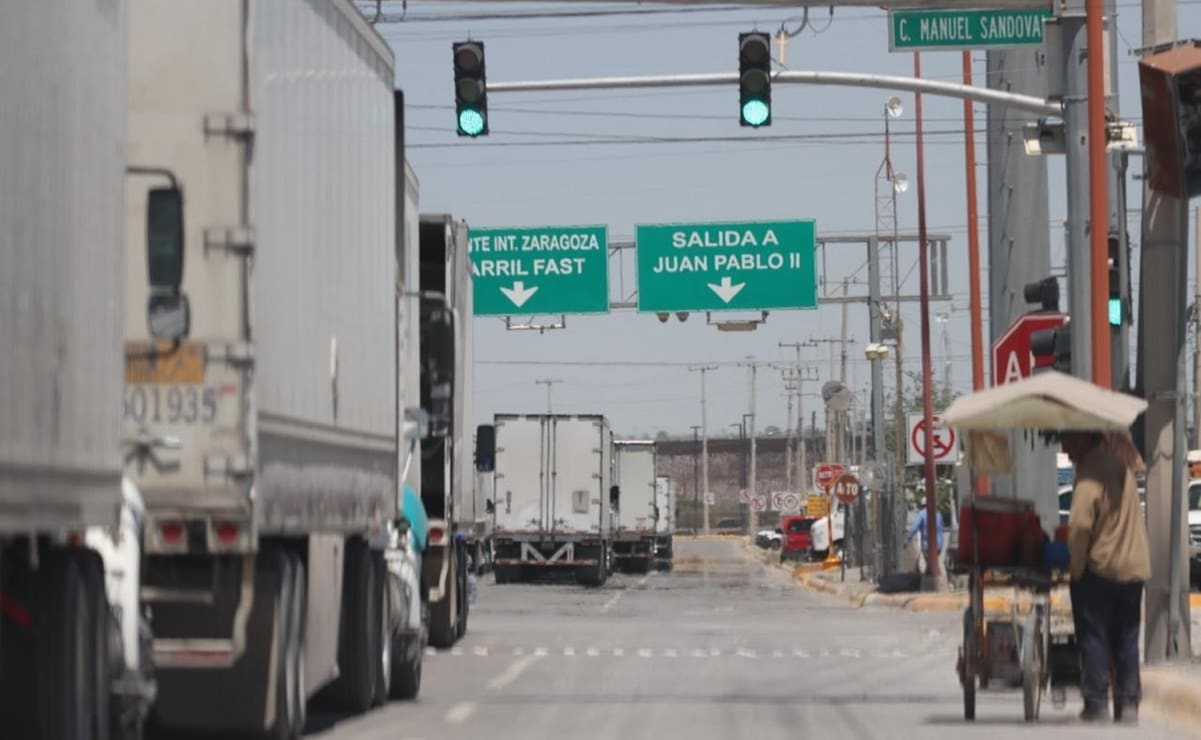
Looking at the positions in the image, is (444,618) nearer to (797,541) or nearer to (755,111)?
(755,111)

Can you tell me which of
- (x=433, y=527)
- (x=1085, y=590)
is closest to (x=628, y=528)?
(x=433, y=527)

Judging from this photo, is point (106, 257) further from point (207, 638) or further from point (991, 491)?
point (991, 491)

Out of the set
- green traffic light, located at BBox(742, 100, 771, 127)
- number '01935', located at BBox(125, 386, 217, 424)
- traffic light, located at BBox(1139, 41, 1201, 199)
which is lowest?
number '01935', located at BBox(125, 386, 217, 424)

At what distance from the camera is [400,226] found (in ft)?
57.5

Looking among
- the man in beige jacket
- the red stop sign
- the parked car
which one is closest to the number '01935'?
the man in beige jacket

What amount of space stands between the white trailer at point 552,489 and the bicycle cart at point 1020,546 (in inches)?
1447

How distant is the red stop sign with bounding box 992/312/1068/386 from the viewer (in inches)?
863

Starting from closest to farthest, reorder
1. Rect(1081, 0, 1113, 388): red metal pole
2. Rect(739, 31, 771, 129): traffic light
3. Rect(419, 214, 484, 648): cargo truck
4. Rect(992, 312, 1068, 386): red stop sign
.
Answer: Rect(1081, 0, 1113, 388): red metal pole, Rect(739, 31, 771, 129): traffic light, Rect(992, 312, 1068, 386): red stop sign, Rect(419, 214, 484, 648): cargo truck

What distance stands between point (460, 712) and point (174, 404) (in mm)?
5675

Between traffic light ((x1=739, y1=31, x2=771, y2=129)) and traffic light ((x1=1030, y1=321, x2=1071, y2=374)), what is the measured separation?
3149 millimetres

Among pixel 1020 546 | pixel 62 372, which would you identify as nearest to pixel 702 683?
pixel 1020 546

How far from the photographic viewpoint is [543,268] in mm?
45625

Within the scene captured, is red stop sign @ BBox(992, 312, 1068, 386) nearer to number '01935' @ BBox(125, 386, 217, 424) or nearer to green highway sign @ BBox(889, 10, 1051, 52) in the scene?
green highway sign @ BBox(889, 10, 1051, 52)

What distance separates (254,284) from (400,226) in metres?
5.96
